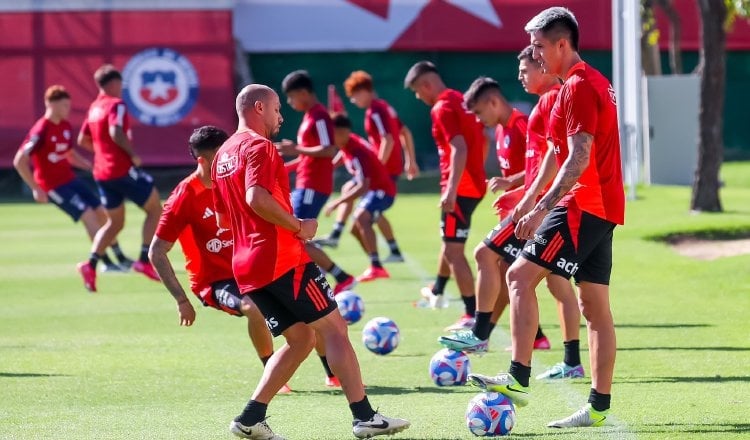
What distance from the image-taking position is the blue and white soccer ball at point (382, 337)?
10.1 meters

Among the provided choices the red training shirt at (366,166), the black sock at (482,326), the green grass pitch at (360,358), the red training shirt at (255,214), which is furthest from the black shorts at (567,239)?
the red training shirt at (366,166)

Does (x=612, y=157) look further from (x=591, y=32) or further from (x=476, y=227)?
(x=591, y=32)

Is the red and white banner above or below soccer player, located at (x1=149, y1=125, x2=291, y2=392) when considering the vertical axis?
above

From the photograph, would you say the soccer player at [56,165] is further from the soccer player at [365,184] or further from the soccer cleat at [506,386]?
the soccer cleat at [506,386]

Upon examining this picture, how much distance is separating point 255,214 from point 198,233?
1.72m

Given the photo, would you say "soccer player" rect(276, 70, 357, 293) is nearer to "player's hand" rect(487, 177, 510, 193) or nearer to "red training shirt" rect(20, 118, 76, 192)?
"red training shirt" rect(20, 118, 76, 192)

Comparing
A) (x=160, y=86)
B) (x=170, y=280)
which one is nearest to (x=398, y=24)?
(x=160, y=86)

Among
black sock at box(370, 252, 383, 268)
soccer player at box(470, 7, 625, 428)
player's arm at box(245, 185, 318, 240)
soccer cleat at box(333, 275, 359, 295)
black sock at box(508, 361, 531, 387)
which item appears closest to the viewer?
player's arm at box(245, 185, 318, 240)

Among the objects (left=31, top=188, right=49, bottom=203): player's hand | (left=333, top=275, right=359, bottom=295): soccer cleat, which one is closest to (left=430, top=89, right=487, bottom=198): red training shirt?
(left=333, top=275, right=359, bottom=295): soccer cleat

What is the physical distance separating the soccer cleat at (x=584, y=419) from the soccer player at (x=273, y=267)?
0.91 m

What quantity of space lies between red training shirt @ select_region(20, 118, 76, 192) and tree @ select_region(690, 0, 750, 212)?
31.5 feet

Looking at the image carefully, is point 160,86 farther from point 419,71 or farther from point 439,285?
point 419,71

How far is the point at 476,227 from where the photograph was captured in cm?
2102

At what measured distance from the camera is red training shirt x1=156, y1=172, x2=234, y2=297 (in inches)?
327
